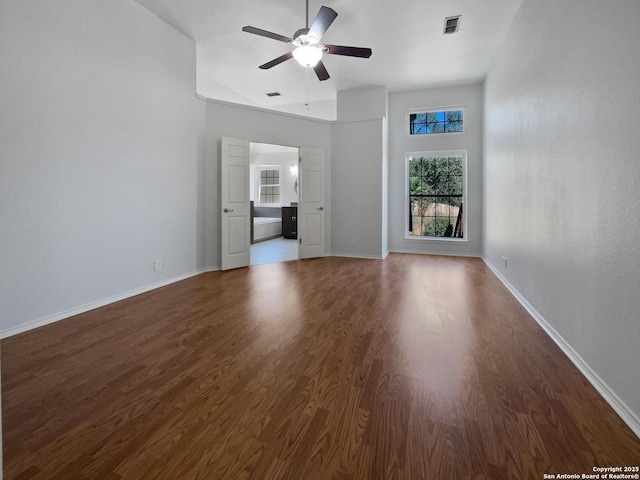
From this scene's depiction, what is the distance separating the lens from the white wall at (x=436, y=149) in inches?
259

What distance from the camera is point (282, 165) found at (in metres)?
10.9

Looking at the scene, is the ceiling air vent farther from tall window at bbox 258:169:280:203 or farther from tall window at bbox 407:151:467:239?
tall window at bbox 258:169:280:203

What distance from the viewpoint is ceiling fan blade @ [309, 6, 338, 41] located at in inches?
120

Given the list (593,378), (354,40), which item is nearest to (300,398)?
(593,378)

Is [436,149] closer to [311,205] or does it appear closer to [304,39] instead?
[311,205]

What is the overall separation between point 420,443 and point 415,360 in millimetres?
810

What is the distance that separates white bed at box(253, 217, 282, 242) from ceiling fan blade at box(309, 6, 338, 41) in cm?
588

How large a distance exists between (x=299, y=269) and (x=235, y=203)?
154 centimetres

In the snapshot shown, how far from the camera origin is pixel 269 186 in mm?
11203

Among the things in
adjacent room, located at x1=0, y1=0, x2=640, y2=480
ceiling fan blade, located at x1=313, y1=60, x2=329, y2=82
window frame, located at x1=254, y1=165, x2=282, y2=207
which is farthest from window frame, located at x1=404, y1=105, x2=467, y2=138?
window frame, located at x1=254, y1=165, x2=282, y2=207

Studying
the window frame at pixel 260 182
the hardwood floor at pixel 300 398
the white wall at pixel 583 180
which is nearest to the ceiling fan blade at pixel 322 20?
the white wall at pixel 583 180

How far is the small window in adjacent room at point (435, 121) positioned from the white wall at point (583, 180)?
2.93 meters

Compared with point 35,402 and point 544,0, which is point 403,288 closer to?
point 544,0

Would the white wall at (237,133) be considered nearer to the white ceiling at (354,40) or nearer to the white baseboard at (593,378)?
the white ceiling at (354,40)
